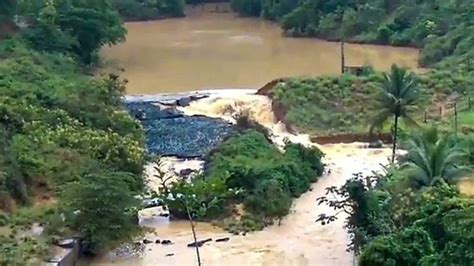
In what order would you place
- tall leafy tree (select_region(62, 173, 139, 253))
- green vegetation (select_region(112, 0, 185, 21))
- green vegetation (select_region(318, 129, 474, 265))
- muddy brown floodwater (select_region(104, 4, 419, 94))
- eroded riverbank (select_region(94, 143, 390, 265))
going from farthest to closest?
green vegetation (select_region(112, 0, 185, 21)) < muddy brown floodwater (select_region(104, 4, 419, 94)) < eroded riverbank (select_region(94, 143, 390, 265)) < tall leafy tree (select_region(62, 173, 139, 253)) < green vegetation (select_region(318, 129, 474, 265))

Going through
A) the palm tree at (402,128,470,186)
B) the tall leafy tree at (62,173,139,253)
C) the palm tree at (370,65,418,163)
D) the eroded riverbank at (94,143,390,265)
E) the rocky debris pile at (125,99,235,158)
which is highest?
the palm tree at (370,65,418,163)

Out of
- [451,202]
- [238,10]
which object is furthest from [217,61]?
[451,202]

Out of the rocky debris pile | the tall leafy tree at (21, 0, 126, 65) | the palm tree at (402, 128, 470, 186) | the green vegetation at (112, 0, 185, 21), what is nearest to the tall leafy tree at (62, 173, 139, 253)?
the palm tree at (402, 128, 470, 186)

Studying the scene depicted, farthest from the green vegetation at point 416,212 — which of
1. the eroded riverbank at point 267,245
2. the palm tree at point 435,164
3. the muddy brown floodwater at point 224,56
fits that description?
the muddy brown floodwater at point 224,56

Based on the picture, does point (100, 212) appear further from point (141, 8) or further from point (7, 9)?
point (141, 8)

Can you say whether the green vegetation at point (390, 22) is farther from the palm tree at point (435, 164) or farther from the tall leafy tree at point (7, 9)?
the palm tree at point (435, 164)

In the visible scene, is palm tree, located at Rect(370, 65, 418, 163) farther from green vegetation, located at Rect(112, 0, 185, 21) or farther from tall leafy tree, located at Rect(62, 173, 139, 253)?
green vegetation, located at Rect(112, 0, 185, 21)

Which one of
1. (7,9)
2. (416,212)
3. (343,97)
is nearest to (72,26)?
(7,9)
